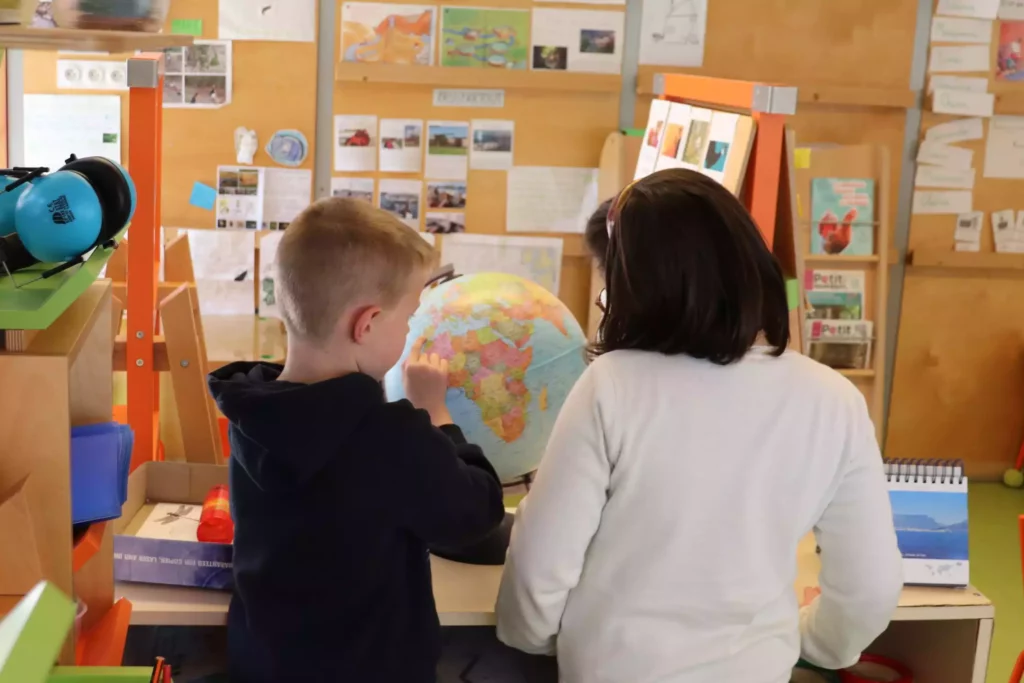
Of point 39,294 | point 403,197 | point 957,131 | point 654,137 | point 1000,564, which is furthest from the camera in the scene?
point 957,131

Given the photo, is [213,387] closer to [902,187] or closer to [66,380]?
[66,380]

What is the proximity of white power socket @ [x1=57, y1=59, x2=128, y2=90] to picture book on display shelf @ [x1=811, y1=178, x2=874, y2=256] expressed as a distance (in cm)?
259

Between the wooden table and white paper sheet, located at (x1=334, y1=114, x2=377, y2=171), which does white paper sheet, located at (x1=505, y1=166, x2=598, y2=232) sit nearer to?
white paper sheet, located at (x1=334, y1=114, x2=377, y2=171)

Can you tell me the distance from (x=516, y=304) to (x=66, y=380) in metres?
0.85

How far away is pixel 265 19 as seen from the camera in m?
3.92

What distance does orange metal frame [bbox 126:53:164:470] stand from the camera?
7.03ft

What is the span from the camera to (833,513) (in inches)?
63.6

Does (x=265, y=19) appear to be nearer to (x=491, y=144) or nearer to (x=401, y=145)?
(x=401, y=145)

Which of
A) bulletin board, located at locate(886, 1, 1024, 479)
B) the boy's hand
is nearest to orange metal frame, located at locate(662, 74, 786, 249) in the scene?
the boy's hand

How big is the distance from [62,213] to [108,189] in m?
0.10

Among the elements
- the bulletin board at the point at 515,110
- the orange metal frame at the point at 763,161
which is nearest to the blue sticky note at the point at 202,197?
the bulletin board at the point at 515,110

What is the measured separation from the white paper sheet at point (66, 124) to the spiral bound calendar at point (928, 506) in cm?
304

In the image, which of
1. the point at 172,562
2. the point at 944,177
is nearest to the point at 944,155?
the point at 944,177

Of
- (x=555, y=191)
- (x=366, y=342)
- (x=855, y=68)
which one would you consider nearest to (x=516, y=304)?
(x=366, y=342)
